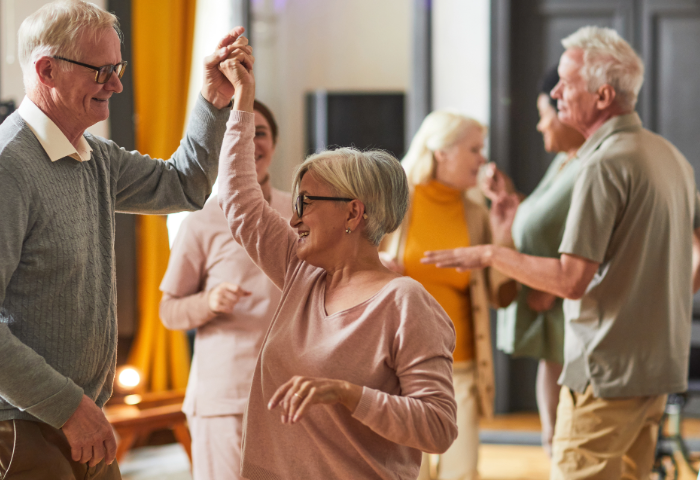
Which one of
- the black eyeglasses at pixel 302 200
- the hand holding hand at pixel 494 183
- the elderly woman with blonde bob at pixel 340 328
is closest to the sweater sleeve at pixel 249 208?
the elderly woman with blonde bob at pixel 340 328

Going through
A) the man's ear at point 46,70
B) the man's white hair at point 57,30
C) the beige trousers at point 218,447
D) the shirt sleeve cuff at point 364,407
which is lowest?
the beige trousers at point 218,447

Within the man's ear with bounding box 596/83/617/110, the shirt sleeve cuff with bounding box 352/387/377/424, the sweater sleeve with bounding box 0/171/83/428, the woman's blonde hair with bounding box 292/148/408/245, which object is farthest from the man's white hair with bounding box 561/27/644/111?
the sweater sleeve with bounding box 0/171/83/428

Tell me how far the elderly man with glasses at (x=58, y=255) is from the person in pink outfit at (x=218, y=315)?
524mm

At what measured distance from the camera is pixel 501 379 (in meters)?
4.18

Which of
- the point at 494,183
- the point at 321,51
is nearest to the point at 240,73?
the point at 494,183

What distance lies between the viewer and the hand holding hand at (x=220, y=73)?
1508 mm

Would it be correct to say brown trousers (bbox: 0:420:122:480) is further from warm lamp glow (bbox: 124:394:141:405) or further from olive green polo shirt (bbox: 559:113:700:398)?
warm lamp glow (bbox: 124:394:141:405)

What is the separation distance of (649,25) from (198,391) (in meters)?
3.27

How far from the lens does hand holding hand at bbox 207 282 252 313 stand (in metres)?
1.90

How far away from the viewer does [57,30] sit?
4.31ft

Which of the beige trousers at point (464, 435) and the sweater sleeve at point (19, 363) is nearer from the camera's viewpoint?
the sweater sleeve at point (19, 363)

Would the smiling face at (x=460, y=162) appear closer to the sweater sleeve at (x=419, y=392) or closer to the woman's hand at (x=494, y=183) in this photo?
the woman's hand at (x=494, y=183)

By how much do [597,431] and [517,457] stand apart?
184 cm

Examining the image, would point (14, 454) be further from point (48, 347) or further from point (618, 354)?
point (618, 354)
